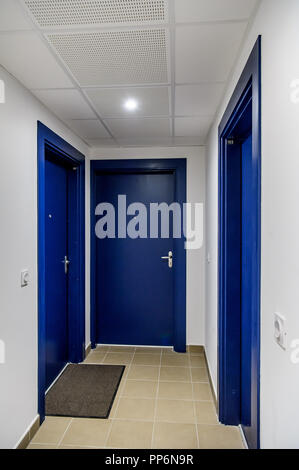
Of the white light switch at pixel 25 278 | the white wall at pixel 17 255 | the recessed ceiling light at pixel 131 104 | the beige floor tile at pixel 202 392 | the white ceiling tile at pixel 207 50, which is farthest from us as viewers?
the beige floor tile at pixel 202 392

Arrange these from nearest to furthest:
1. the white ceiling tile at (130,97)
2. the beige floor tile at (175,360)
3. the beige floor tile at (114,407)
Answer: the white ceiling tile at (130,97) < the beige floor tile at (114,407) < the beige floor tile at (175,360)

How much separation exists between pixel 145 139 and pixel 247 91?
1.77m

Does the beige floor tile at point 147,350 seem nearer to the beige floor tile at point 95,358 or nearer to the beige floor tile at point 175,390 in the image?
the beige floor tile at point 95,358

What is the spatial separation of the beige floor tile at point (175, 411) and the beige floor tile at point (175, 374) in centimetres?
36

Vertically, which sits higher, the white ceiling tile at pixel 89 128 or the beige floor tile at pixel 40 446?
the white ceiling tile at pixel 89 128

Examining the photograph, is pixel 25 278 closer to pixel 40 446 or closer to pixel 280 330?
pixel 40 446

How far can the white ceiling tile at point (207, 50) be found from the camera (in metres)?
1.36

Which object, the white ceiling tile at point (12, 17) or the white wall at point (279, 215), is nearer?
the white wall at point (279, 215)

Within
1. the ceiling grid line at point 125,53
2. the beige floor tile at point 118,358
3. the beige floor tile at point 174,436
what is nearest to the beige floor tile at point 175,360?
the beige floor tile at point 118,358

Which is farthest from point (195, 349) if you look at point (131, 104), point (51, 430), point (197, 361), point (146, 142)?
point (131, 104)

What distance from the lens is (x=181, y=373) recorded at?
2.90m

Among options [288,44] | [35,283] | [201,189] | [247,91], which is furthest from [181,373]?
[288,44]

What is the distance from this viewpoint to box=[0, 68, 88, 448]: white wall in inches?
65.8

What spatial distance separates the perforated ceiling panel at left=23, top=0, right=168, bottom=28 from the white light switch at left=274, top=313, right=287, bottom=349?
1267mm
